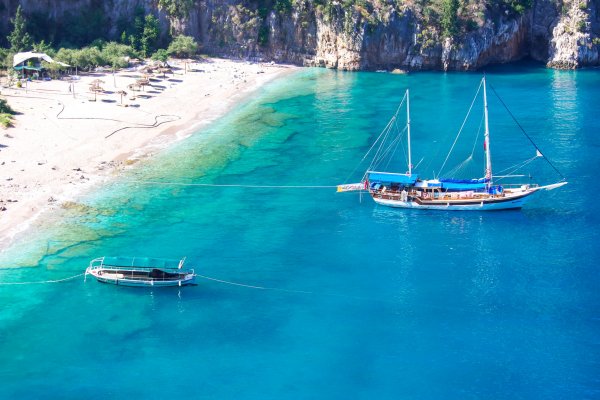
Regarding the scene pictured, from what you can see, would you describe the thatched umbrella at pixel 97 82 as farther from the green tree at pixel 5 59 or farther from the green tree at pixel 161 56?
the green tree at pixel 5 59

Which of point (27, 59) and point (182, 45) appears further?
point (182, 45)

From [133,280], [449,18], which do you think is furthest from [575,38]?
[133,280]

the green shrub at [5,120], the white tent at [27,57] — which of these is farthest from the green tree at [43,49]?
A: the green shrub at [5,120]

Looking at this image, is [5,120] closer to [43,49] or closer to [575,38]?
[43,49]

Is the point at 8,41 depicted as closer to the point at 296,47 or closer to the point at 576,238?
the point at 296,47

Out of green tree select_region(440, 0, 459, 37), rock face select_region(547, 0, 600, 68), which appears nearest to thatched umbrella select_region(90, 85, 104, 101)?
green tree select_region(440, 0, 459, 37)

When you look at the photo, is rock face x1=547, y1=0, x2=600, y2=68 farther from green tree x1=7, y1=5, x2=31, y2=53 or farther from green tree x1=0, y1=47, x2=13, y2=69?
green tree x1=0, y1=47, x2=13, y2=69
